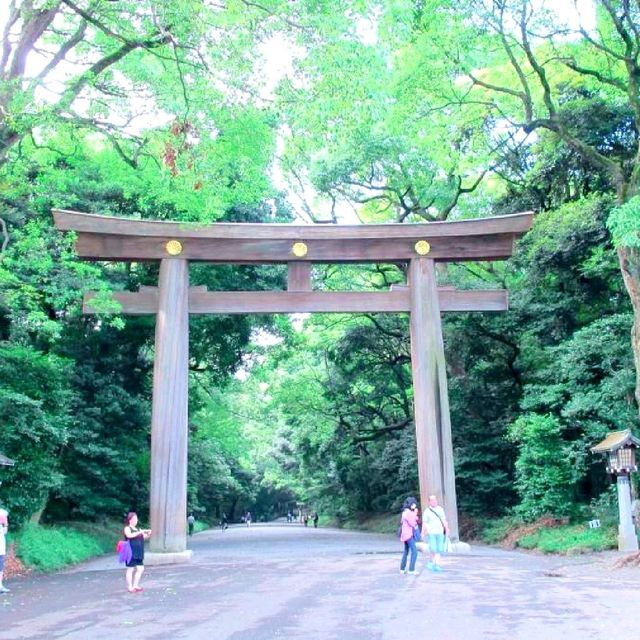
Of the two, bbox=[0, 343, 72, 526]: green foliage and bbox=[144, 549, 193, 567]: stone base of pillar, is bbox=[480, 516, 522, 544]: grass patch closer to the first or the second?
bbox=[144, 549, 193, 567]: stone base of pillar

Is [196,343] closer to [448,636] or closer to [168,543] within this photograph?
[168,543]

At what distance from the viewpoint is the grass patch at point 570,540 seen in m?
14.9

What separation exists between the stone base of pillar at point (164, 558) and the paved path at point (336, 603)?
1.13 ft

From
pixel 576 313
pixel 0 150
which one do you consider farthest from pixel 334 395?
pixel 0 150

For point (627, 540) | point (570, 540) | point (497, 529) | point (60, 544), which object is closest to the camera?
point (627, 540)

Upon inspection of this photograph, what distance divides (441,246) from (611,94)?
21.9ft

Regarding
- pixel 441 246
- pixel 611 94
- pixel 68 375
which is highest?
pixel 611 94

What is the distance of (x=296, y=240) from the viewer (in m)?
15.7

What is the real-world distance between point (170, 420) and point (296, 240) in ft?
15.6

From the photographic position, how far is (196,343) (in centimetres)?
2173

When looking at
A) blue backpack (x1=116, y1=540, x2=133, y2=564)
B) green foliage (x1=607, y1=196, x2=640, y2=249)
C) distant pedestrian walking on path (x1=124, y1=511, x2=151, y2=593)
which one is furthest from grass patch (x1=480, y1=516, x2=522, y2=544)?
blue backpack (x1=116, y1=540, x2=133, y2=564)

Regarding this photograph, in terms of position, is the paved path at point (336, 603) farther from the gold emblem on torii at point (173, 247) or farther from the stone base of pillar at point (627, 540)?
the gold emblem on torii at point (173, 247)

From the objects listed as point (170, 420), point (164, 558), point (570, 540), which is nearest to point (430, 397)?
point (570, 540)

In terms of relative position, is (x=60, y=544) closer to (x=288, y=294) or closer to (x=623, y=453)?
(x=288, y=294)
